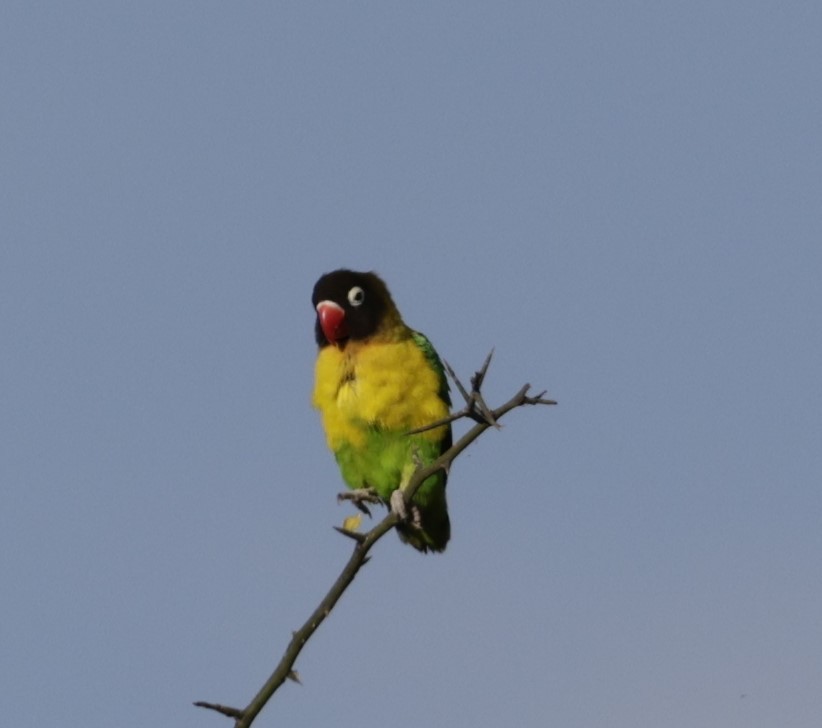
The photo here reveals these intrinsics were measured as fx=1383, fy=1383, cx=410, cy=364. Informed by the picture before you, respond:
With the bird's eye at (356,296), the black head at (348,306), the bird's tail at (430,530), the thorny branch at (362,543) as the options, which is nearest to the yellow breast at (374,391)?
the black head at (348,306)

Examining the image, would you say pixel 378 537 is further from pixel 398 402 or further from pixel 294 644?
pixel 398 402

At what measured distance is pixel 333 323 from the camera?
9.95 meters

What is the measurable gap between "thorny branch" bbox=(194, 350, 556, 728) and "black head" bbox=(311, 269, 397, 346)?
4236mm

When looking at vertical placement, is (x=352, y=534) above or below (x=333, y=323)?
below

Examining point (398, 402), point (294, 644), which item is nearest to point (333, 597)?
point (294, 644)

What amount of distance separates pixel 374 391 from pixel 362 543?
12.9ft

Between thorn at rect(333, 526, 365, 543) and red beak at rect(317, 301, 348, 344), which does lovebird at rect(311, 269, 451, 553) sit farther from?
thorn at rect(333, 526, 365, 543)

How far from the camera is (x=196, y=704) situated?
5.08 meters

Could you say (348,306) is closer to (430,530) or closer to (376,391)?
(376,391)

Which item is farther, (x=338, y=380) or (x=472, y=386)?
(x=338, y=380)

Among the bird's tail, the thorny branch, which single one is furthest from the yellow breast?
the thorny branch

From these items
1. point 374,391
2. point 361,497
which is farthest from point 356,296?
point 361,497

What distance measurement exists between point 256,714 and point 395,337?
5.23 meters

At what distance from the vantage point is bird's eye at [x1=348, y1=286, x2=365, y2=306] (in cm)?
1011
